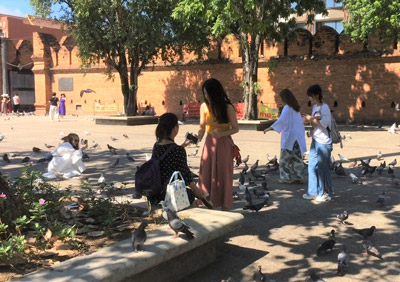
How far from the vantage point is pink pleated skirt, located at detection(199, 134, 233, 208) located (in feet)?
16.8

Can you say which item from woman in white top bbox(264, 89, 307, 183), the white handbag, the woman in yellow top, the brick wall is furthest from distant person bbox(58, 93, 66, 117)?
the white handbag

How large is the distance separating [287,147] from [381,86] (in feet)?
53.2

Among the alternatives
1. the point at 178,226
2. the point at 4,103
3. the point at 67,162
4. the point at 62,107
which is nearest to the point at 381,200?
the point at 178,226

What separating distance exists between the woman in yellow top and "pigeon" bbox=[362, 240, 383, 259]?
5.26 feet

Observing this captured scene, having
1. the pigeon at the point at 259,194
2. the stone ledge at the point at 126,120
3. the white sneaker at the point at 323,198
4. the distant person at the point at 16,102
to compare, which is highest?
the distant person at the point at 16,102

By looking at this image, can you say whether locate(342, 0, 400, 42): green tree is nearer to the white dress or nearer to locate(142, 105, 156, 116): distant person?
the white dress

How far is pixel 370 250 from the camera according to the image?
13.9 ft

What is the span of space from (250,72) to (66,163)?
12622mm

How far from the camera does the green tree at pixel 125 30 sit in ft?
68.0

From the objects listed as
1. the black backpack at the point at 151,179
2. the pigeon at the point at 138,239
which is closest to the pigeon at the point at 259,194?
the black backpack at the point at 151,179

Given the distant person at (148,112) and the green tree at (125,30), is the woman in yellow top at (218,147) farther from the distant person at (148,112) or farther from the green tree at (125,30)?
the distant person at (148,112)

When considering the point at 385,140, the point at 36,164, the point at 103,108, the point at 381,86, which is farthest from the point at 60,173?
the point at 103,108

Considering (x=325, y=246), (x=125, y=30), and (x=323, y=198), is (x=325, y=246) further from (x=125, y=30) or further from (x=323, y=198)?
(x=125, y=30)

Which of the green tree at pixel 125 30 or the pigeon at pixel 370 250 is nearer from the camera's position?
the pigeon at pixel 370 250
